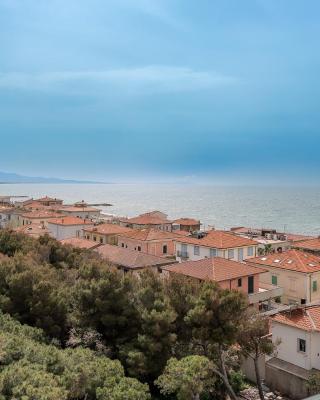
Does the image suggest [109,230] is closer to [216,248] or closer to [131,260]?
[131,260]

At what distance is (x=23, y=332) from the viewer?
66.9 ft

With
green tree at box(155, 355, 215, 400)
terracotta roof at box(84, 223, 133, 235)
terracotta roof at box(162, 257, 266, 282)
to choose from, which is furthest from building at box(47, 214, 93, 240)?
green tree at box(155, 355, 215, 400)

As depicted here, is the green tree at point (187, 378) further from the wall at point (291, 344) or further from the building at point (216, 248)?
the building at point (216, 248)

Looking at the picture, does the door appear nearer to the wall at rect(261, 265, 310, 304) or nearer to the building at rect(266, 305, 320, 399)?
the wall at rect(261, 265, 310, 304)

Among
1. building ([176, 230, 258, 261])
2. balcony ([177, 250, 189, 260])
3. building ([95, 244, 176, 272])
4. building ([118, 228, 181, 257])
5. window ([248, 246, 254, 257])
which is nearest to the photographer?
building ([95, 244, 176, 272])

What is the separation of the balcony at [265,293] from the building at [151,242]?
1894cm

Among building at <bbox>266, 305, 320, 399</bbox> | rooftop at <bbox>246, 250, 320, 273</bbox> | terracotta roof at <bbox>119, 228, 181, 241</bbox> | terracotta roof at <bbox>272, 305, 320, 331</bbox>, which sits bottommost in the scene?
building at <bbox>266, 305, 320, 399</bbox>

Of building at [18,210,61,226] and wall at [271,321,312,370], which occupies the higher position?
building at [18,210,61,226]

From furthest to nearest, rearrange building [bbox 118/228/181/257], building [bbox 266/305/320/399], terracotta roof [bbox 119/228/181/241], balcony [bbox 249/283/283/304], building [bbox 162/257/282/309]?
1. terracotta roof [bbox 119/228/181/241]
2. building [bbox 118/228/181/257]
3. balcony [bbox 249/283/283/304]
4. building [bbox 162/257/282/309]
5. building [bbox 266/305/320/399]

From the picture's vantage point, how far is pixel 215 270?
3497 cm

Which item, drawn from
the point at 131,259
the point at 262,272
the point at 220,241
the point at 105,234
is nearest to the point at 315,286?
the point at 262,272

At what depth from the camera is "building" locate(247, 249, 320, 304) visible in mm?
38469

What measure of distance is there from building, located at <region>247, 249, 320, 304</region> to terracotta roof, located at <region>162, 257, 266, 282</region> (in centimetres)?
366

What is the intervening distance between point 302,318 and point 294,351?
5.96ft
